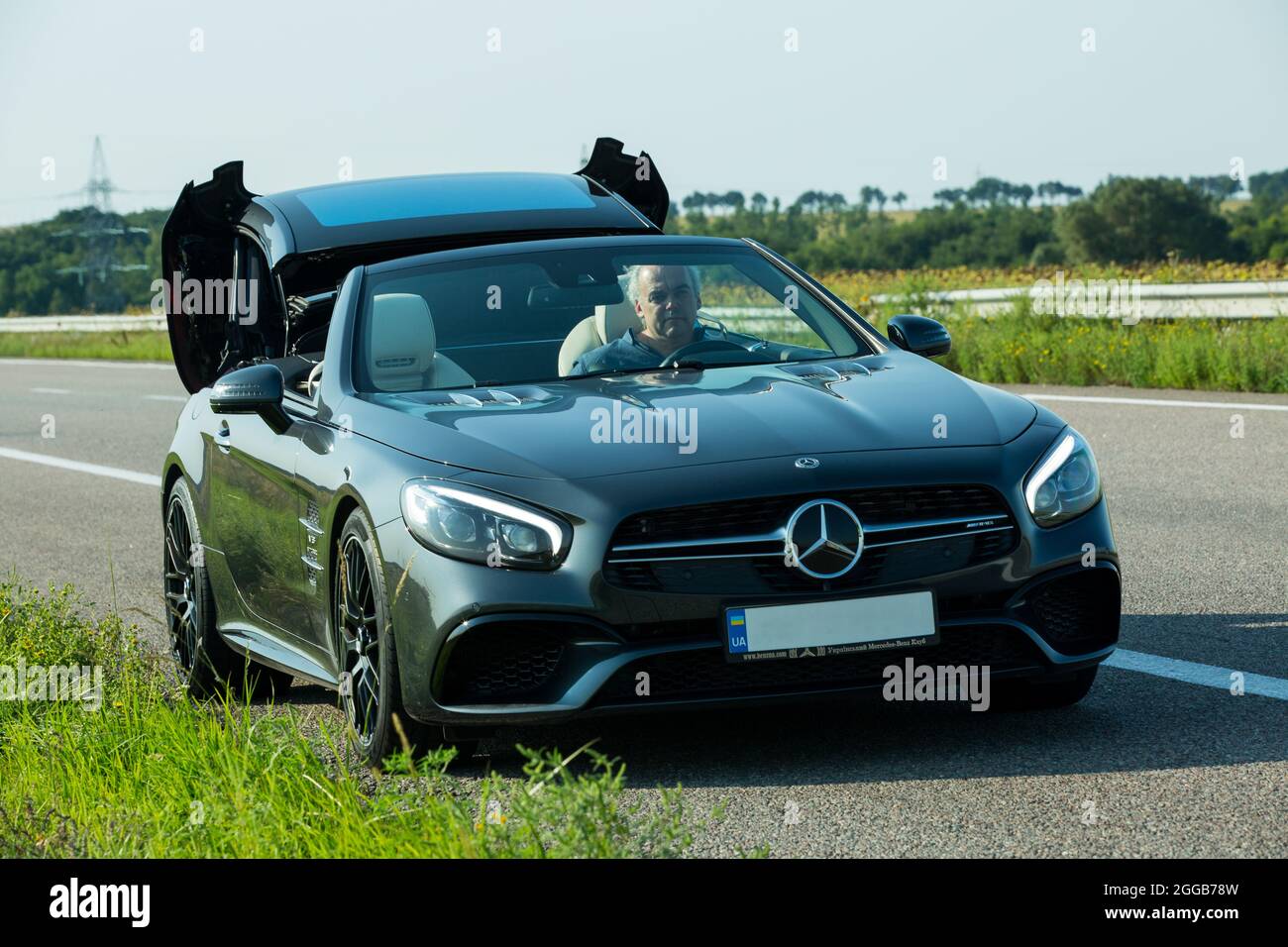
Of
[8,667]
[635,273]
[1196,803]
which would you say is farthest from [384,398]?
[1196,803]

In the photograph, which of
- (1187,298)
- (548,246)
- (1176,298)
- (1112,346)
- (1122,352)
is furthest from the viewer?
(1176,298)

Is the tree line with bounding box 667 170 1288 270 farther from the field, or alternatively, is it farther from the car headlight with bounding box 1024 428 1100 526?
the car headlight with bounding box 1024 428 1100 526

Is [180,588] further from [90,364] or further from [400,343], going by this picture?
[90,364]

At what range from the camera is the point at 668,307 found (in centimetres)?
664

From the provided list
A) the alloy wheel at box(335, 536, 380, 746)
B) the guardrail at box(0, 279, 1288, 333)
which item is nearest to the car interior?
the alloy wheel at box(335, 536, 380, 746)

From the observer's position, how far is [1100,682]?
20.6 feet

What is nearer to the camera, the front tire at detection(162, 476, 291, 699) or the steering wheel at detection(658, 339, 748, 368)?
the steering wheel at detection(658, 339, 748, 368)

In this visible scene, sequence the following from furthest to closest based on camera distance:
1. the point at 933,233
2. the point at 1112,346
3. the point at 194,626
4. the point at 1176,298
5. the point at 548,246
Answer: the point at 933,233 → the point at 1176,298 → the point at 1112,346 → the point at 194,626 → the point at 548,246

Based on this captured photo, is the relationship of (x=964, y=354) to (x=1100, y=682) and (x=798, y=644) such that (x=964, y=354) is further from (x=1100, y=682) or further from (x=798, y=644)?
(x=798, y=644)

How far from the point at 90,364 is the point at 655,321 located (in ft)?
108

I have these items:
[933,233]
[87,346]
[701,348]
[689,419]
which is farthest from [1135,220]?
[689,419]

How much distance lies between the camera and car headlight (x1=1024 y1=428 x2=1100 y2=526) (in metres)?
5.38

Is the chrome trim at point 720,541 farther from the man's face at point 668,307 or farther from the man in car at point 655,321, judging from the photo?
the man's face at point 668,307
